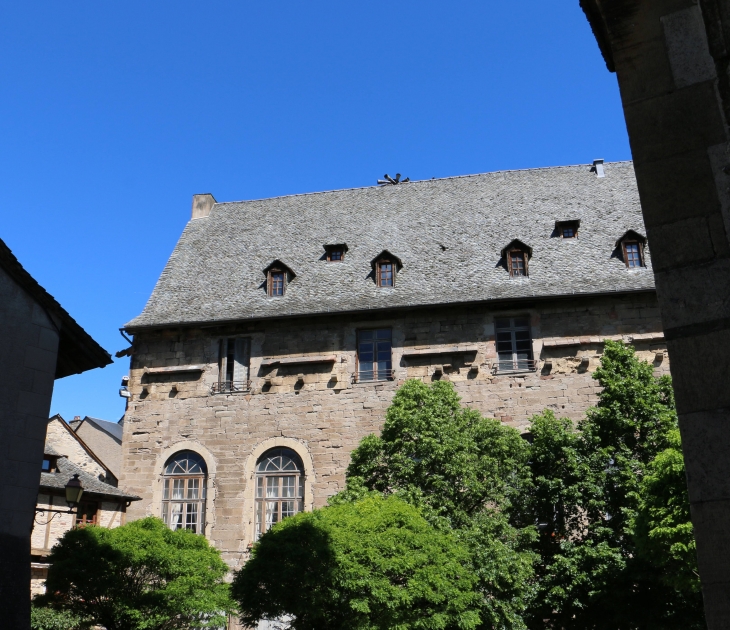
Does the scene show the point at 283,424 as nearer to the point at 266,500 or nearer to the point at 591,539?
the point at 266,500

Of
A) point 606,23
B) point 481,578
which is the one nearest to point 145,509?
point 481,578

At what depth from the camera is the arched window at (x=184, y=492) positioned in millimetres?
20422

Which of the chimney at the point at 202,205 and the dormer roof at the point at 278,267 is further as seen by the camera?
the chimney at the point at 202,205

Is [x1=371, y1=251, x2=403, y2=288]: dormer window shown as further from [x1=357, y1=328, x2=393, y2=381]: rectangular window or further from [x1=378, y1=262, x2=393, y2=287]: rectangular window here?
[x1=357, y1=328, x2=393, y2=381]: rectangular window

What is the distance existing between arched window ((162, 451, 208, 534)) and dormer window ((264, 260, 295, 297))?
5.21m

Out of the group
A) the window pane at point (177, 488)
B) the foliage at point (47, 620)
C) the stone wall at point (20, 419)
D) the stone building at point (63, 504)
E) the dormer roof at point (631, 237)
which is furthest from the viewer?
the dormer roof at point (631, 237)

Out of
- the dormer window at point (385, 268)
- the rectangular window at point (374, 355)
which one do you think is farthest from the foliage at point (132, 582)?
the dormer window at point (385, 268)

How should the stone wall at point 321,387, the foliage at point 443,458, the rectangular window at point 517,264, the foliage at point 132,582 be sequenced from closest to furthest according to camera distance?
the foliage at point 132,582, the foliage at point 443,458, the stone wall at point 321,387, the rectangular window at point 517,264

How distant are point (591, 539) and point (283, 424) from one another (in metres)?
8.44

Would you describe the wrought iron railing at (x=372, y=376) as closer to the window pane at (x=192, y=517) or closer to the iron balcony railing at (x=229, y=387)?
the iron balcony railing at (x=229, y=387)

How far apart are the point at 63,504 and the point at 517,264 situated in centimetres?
1378

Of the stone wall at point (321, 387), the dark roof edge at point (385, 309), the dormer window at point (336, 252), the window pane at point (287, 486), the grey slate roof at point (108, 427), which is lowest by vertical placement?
the window pane at point (287, 486)

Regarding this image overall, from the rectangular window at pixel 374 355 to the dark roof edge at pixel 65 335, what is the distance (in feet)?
33.1

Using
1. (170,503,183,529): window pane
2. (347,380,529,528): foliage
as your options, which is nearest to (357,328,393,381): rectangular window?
(347,380,529,528): foliage
